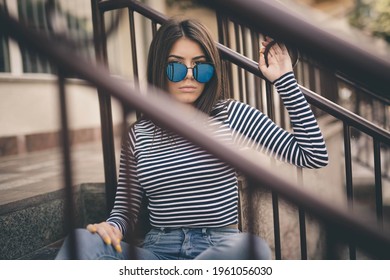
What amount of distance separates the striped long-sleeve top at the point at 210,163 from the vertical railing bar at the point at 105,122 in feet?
1.14

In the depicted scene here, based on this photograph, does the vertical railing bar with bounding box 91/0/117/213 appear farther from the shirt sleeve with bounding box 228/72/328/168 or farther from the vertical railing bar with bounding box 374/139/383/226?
the vertical railing bar with bounding box 374/139/383/226

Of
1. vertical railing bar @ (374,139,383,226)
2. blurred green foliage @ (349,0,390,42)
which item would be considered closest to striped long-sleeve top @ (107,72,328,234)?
vertical railing bar @ (374,139,383,226)

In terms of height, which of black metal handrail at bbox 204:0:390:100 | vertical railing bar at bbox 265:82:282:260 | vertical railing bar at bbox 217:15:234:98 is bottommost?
vertical railing bar at bbox 265:82:282:260

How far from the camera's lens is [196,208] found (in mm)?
1523

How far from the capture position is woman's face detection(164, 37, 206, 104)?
161 centimetres

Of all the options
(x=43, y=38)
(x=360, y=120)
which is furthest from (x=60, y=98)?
(x=360, y=120)

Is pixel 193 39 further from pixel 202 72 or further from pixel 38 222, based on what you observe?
pixel 38 222

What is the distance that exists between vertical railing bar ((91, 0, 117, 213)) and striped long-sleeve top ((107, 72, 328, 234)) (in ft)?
1.14

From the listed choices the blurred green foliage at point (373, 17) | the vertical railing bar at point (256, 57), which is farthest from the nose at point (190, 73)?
the blurred green foliage at point (373, 17)

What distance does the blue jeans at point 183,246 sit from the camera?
1.19m

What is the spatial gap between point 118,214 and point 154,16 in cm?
94

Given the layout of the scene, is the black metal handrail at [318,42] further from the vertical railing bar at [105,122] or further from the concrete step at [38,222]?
the vertical railing bar at [105,122]

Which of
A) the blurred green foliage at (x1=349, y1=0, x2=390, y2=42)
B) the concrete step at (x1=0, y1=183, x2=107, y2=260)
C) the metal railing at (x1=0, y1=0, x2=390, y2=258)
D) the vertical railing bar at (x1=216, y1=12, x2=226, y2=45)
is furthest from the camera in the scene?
the blurred green foliage at (x1=349, y1=0, x2=390, y2=42)

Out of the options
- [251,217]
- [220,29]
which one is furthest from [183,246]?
[220,29]
